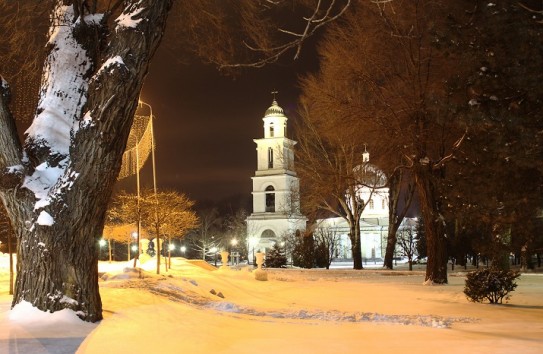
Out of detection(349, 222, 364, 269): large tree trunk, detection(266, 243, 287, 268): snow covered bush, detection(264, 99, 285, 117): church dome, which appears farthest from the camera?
detection(264, 99, 285, 117): church dome

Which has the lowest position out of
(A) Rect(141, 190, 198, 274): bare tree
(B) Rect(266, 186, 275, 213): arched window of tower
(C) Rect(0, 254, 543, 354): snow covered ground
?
(C) Rect(0, 254, 543, 354): snow covered ground

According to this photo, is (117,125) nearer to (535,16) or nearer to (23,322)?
(23,322)

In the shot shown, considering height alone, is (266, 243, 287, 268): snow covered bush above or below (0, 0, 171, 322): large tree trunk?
below

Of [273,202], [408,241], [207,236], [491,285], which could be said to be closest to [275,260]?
[408,241]

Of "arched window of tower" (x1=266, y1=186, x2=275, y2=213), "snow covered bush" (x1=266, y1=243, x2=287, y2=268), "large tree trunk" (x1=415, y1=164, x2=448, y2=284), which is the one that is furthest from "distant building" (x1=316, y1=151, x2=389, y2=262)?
"large tree trunk" (x1=415, y1=164, x2=448, y2=284)

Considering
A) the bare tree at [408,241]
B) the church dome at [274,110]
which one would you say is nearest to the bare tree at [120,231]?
the bare tree at [408,241]

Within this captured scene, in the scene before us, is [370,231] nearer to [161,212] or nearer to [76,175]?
[161,212]

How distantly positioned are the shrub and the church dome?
62.7 meters

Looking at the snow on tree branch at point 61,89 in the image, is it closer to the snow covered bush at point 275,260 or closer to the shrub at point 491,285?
the shrub at point 491,285

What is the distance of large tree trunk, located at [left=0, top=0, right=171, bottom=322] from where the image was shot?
8875 mm

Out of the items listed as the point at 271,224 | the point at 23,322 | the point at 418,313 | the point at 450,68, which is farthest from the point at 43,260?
the point at 271,224

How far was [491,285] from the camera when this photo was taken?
54.4 feet

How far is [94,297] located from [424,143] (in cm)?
1708

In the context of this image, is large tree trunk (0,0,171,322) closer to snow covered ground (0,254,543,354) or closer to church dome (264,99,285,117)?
snow covered ground (0,254,543,354)
